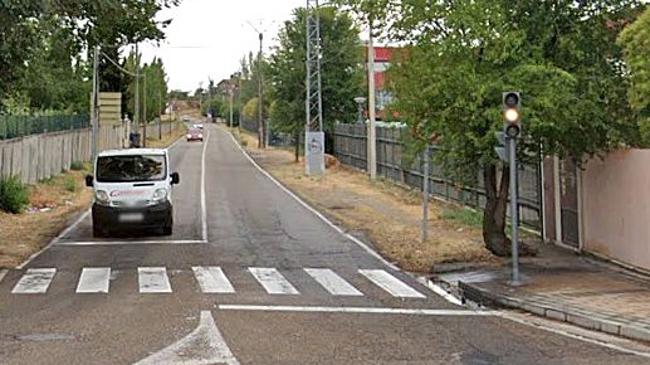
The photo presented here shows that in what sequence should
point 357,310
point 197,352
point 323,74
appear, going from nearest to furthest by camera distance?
point 197,352 → point 357,310 → point 323,74

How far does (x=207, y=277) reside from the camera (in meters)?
16.4

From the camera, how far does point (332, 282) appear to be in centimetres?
1630

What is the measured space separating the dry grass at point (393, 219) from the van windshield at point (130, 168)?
5.12 metres

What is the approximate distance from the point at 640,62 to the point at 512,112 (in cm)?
206

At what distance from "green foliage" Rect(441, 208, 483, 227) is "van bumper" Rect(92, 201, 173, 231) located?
7.48 m

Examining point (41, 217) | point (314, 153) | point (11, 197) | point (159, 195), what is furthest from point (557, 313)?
point (314, 153)

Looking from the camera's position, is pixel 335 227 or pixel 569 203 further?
pixel 335 227

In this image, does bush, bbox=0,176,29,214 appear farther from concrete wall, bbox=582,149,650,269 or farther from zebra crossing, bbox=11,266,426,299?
concrete wall, bbox=582,149,650,269

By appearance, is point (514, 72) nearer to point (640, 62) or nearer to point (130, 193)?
point (640, 62)

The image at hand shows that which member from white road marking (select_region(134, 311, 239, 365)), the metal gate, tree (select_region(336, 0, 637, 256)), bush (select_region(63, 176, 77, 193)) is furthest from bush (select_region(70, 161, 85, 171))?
→ white road marking (select_region(134, 311, 239, 365))

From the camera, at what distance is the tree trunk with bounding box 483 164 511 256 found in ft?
60.8

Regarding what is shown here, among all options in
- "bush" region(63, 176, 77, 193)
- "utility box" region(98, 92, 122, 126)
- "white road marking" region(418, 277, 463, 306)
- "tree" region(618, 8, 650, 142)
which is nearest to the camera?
"tree" region(618, 8, 650, 142)

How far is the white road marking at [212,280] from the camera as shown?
589 inches

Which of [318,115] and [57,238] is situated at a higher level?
[318,115]
